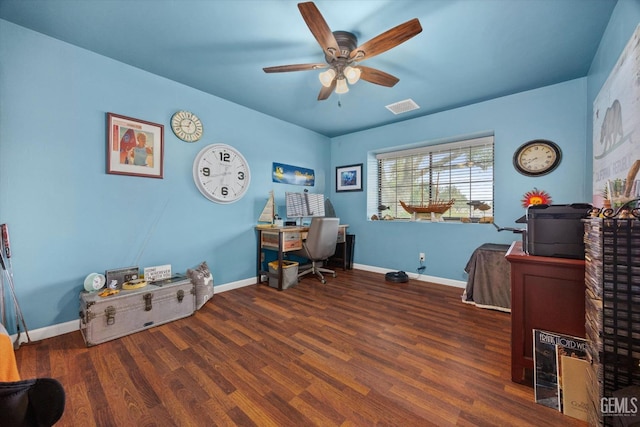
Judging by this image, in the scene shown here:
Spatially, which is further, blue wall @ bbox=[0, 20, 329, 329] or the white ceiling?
blue wall @ bbox=[0, 20, 329, 329]

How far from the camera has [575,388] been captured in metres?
1.19

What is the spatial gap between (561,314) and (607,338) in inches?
17.5

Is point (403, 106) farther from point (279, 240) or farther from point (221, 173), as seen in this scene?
point (221, 173)

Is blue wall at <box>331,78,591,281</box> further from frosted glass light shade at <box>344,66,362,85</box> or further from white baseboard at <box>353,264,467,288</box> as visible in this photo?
frosted glass light shade at <box>344,66,362,85</box>

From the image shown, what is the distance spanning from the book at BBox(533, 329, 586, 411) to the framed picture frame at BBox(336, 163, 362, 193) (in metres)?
3.17

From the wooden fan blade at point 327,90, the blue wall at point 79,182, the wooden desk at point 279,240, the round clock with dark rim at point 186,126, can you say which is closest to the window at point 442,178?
the wooden desk at point 279,240

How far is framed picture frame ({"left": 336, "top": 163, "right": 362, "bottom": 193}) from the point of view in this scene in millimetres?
4250

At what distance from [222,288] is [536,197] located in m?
3.90

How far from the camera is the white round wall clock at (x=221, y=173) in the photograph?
284 cm

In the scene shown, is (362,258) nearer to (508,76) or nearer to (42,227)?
(508,76)

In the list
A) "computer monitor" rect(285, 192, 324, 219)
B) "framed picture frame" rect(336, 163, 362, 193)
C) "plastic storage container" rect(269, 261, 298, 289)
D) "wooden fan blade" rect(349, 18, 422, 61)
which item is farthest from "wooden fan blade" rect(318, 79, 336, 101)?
"plastic storage container" rect(269, 261, 298, 289)

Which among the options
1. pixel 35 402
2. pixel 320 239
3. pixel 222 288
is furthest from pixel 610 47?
pixel 222 288

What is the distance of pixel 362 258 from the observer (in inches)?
164

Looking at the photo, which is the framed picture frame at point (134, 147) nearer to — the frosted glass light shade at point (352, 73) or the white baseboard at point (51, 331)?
the white baseboard at point (51, 331)
